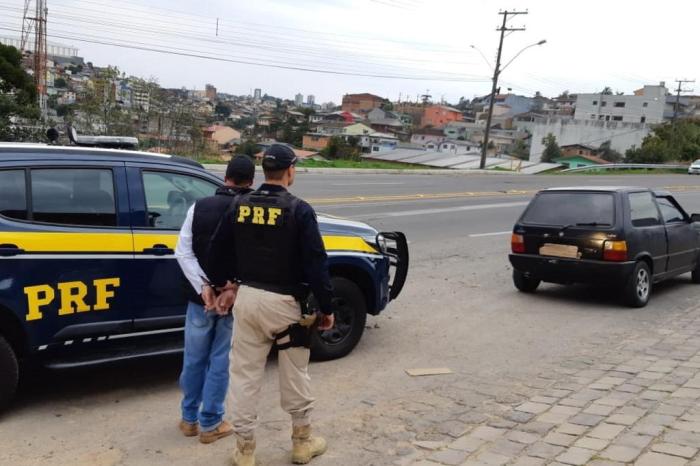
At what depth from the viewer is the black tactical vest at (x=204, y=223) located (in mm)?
4176

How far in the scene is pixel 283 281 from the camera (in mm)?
3715

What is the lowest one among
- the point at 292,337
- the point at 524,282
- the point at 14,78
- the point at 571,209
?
the point at 524,282

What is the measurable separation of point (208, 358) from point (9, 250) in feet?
4.54

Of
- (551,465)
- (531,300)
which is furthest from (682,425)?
(531,300)

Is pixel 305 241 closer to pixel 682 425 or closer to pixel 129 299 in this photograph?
pixel 129 299

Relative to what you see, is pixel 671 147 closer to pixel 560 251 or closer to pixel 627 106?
pixel 627 106

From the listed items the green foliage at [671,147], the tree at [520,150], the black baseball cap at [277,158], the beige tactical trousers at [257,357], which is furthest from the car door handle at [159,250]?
the tree at [520,150]

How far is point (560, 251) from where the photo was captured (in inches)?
340

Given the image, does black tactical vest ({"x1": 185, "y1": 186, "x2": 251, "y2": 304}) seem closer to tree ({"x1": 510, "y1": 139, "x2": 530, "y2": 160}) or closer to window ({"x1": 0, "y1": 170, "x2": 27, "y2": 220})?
window ({"x1": 0, "y1": 170, "x2": 27, "y2": 220})

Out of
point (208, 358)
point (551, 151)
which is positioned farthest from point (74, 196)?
point (551, 151)

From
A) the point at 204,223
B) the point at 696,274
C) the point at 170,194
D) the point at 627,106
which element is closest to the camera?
the point at 204,223

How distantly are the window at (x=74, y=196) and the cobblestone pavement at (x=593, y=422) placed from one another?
8.55 feet

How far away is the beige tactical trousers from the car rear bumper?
17.8 ft

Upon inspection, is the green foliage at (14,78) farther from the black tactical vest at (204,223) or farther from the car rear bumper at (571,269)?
A: the black tactical vest at (204,223)
